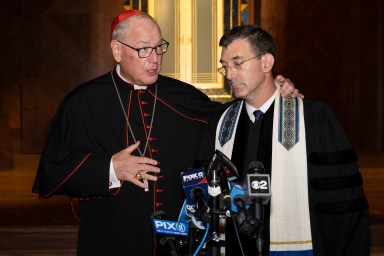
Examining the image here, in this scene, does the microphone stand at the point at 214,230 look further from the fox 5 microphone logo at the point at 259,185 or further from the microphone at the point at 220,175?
the fox 5 microphone logo at the point at 259,185

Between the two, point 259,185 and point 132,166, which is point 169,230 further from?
point 132,166

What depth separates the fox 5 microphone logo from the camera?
7.91ft

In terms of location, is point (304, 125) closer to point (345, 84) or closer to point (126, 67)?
point (126, 67)

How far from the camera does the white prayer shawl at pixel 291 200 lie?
350 centimetres

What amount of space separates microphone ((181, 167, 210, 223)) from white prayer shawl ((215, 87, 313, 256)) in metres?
0.95

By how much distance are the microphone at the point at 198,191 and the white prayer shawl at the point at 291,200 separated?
0.95 meters

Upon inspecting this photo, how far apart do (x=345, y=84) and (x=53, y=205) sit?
5677 mm

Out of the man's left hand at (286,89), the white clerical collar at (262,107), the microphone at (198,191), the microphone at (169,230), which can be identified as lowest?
the microphone at (169,230)

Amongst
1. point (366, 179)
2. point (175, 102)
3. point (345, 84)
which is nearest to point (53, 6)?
point (345, 84)

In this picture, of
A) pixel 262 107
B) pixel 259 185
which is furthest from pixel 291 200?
pixel 259 185

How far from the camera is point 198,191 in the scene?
2.59 metres

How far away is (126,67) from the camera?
3.71 m

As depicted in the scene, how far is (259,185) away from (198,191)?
0.85 ft

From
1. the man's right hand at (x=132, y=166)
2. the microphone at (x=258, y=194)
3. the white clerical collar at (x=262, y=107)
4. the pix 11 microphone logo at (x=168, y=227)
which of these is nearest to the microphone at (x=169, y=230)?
the pix 11 microphone logo at (x=168, y=227)
